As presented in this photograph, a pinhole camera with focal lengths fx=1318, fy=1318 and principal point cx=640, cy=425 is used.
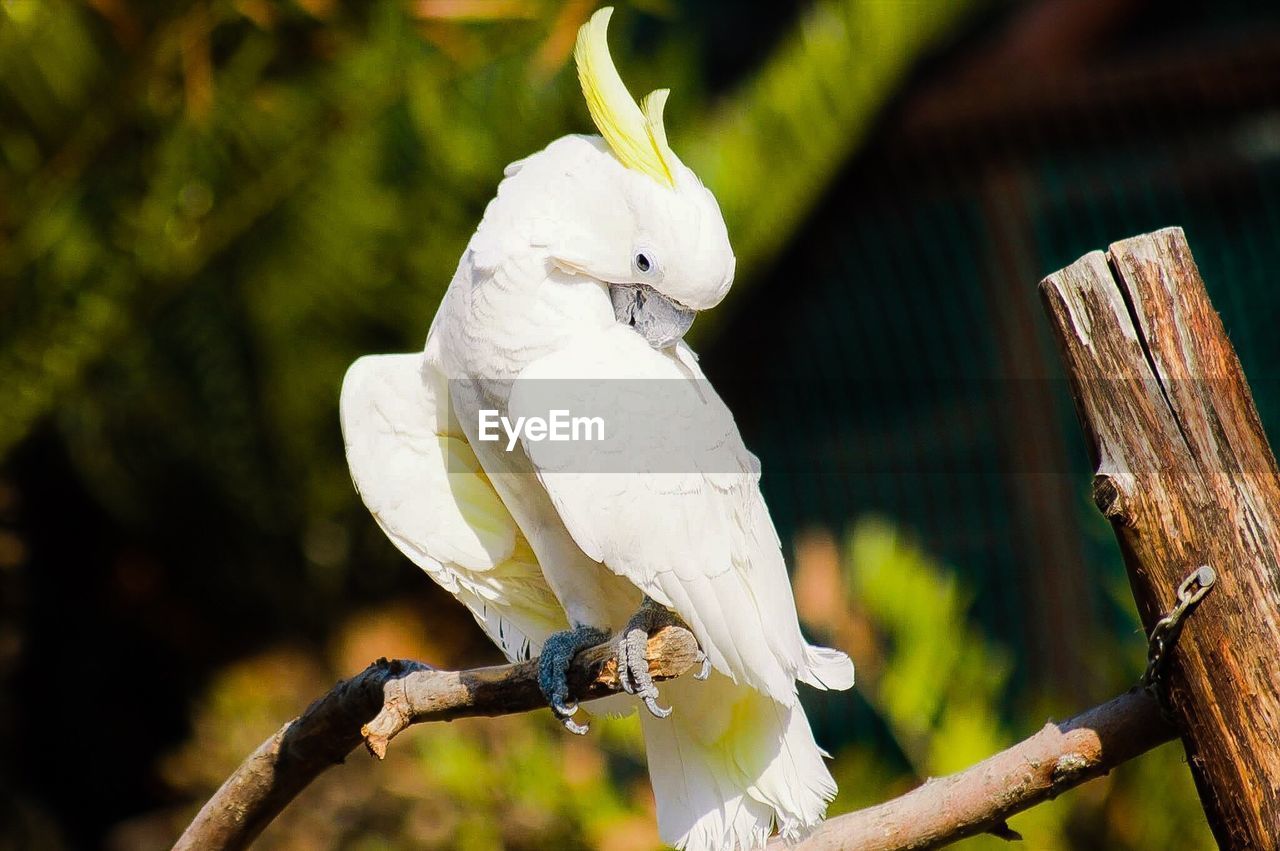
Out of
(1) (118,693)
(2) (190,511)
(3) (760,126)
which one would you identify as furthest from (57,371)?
(3) (760,126)

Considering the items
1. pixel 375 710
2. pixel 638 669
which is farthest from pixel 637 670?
pixel 375 710

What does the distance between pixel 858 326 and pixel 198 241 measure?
6.59ft

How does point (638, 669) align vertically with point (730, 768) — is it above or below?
above

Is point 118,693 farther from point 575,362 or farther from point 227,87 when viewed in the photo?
point 575,362

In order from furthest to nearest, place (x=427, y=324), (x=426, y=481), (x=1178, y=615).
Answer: (x=427, y=324) < (x=426, y=481) < (x=1178, y=615)

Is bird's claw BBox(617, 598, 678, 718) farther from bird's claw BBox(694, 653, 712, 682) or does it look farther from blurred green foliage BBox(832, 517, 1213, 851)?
blurred green foliage BBox(832, 517, 1213, 851)

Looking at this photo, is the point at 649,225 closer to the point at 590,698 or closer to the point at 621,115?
the point at 621,115

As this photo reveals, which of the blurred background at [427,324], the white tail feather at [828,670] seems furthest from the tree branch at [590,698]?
the blurred background at [427,324]

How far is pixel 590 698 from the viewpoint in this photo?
165 centimetres

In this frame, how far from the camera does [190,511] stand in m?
4.34

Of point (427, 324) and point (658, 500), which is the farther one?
point (427, 324)

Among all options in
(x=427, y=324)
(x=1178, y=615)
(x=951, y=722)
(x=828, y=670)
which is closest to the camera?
(x=1178, y=615)

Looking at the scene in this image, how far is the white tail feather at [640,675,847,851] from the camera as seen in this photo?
1713mm

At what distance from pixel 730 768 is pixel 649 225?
0.73 meters
